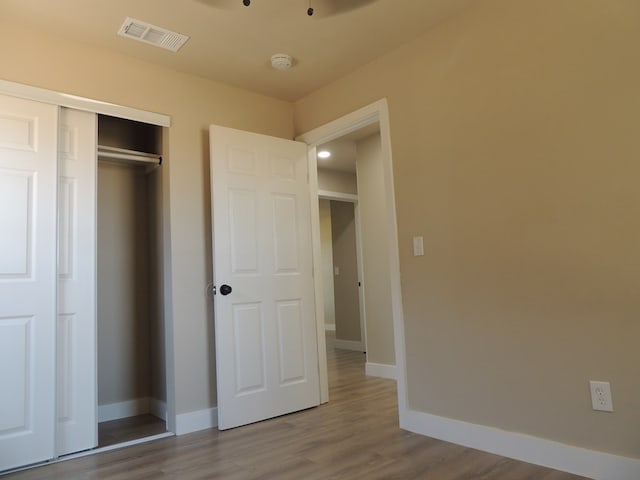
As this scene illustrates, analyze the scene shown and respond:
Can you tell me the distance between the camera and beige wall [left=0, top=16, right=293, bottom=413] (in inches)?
114

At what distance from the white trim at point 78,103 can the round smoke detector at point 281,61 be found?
844 millimetres

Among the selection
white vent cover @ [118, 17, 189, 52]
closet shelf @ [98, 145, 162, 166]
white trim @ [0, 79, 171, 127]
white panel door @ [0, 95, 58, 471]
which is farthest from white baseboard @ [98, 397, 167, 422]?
white vent cover @ [118, 17, 189, 52]

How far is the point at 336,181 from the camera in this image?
600cm

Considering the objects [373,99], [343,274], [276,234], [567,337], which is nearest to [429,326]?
[567,337]

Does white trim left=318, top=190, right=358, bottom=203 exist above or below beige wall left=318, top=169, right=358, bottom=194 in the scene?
below

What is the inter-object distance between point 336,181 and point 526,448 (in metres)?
4.21

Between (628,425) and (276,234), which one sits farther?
(276,234)

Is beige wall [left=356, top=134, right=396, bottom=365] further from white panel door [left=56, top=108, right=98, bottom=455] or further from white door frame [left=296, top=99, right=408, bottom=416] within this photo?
white panel door [left=56, top=108, right=98, bottom=455]

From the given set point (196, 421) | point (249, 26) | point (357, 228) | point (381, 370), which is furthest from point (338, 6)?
point (357, 228)

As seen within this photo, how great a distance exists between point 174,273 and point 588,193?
8.29ft

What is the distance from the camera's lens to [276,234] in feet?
11.5

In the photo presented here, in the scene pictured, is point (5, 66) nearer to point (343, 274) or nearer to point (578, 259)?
point (578, 259)

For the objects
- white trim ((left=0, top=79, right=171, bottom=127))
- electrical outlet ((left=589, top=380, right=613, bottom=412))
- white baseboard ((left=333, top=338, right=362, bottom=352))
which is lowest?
white baseboard ((left=333, top=338, right=362, bottom=352))

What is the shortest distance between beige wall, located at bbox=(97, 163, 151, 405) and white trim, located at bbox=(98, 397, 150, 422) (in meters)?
0.03
